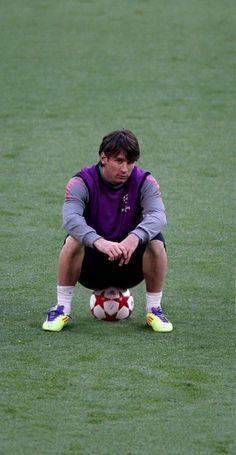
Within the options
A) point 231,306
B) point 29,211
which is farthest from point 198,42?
point 231,306

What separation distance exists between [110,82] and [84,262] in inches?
241

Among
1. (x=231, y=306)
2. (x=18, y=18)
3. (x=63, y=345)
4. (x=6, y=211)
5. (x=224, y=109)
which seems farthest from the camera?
(x=18, y=18)

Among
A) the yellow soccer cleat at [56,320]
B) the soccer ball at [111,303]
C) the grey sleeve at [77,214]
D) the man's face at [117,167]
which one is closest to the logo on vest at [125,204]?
the man's face at [117,167]

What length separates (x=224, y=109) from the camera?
11367mm

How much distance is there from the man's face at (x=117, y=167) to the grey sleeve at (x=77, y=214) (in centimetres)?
16

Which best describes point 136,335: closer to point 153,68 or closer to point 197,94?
point 197,94

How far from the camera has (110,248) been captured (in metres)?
5.88

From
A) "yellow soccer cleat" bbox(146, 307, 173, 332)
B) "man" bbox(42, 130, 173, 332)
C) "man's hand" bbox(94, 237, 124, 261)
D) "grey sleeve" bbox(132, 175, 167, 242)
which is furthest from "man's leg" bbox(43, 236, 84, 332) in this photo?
"yellow soccer cleat" bbox(146, 307, 173, 332)

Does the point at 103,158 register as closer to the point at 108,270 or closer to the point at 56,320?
the point at 108,270

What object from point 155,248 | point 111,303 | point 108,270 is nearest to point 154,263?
point 155,248

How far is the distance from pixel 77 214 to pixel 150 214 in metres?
0.40

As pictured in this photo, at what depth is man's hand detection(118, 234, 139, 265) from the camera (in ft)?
19.4

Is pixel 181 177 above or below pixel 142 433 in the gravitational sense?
below

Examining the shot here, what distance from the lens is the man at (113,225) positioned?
604cm
